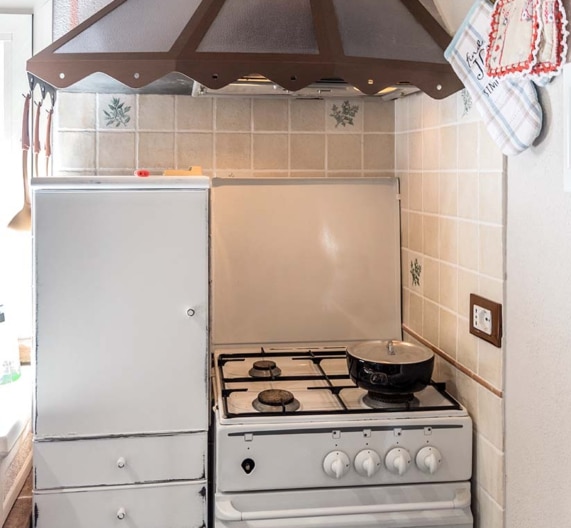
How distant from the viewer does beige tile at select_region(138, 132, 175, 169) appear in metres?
2.06

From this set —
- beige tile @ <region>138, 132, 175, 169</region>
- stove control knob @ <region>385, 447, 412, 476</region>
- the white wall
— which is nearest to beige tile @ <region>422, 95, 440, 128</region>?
the white wall

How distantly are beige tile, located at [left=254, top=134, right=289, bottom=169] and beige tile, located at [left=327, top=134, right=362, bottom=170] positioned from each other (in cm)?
15

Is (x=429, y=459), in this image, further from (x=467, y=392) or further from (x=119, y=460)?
(x=119, y=460)

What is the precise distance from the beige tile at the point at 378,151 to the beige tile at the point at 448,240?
44cm

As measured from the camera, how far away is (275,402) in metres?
1.58

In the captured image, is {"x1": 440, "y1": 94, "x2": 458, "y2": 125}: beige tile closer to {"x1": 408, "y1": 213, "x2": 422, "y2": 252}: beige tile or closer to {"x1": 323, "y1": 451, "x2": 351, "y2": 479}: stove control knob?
{"x1": 408, "y1": 213, "x2": 422, "y2": 252}: beige tile

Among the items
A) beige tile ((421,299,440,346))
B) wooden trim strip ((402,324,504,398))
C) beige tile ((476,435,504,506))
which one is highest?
beige tile ((421,299,440,346))

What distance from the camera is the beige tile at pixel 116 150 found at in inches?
80.0

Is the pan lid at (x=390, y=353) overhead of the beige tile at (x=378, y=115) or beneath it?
beneath

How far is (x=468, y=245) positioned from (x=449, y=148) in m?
0.29

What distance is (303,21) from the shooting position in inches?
57.1

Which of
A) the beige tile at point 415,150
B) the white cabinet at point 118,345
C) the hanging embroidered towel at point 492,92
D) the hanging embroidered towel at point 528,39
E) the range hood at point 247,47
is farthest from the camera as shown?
the beige tile at point 415,150

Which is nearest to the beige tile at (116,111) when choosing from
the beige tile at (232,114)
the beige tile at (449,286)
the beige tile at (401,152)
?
the beige tile at (232,114)

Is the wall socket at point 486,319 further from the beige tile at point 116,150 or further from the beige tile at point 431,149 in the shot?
the beige tile at point 116,150
